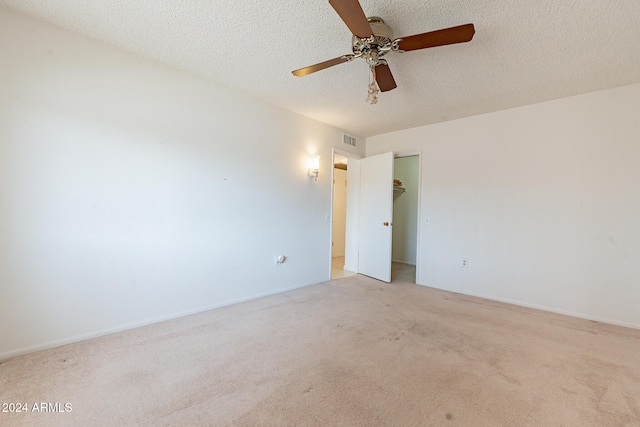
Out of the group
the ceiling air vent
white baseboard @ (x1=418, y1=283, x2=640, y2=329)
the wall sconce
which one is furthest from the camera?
the ceiling air vent

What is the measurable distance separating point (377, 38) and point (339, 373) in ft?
7.81

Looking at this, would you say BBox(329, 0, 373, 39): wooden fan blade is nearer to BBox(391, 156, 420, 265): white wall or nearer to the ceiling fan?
the ceiling fan

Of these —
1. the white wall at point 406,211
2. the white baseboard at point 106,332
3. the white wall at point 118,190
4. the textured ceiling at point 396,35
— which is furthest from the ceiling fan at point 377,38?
the white wall at point 406,211

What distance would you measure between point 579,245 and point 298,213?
11.1 feet

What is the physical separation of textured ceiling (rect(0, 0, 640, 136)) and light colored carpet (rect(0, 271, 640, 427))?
2518mm

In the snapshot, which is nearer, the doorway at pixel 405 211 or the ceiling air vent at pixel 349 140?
the ceiling air vent at pixel 349 140

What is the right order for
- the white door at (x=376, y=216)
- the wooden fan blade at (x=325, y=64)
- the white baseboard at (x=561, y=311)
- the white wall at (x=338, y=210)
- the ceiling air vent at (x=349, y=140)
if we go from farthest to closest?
the white wall at (x=338, y=210) → the ceiling air vent at (x=349, y=140) → the white door at (x=376, y=216) → the white baseboard at (x=561, y=311) → the wooden fan blade at (x=325, y=64)

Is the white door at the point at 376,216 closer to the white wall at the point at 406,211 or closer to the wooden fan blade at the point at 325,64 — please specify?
the white wall at the point at 406,211

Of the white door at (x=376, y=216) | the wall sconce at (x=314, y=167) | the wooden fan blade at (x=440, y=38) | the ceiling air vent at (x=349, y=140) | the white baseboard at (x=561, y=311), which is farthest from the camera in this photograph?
the ceiling air vent at (x=349, y=140)

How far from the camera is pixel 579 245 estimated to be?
295 cm

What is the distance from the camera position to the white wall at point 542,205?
2744mm

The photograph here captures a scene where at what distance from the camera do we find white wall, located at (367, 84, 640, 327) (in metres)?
2.74

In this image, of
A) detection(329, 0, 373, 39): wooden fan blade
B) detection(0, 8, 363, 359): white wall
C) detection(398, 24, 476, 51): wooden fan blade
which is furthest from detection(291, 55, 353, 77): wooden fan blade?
detection(0, 8, 363, 359): white wall

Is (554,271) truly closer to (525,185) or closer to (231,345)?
(525,185)
